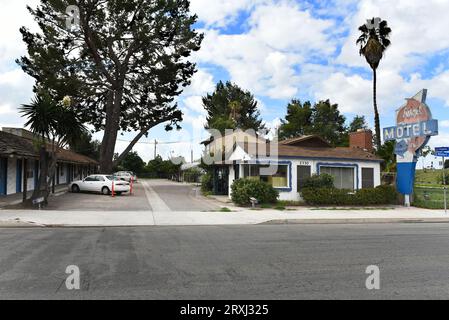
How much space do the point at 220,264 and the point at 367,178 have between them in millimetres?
18783

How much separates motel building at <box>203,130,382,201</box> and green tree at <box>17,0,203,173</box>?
56.7ft

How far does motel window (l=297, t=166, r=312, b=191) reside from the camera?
2262cm

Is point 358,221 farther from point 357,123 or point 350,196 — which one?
point 357,123

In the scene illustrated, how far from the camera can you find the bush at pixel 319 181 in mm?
22203

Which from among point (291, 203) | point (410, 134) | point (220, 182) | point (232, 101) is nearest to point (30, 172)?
point (220, 182)

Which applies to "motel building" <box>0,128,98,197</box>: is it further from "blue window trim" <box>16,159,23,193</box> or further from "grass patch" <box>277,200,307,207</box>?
"grass patch" <box>277,200,307,207</box>

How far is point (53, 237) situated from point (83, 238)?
0.84m

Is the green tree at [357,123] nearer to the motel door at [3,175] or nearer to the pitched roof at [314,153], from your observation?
the pitched roof at [314,153]

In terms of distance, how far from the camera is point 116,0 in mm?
34500

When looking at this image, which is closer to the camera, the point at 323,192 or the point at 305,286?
the point at 305,286

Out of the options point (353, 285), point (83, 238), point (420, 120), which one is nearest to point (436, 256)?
point (353, 285)

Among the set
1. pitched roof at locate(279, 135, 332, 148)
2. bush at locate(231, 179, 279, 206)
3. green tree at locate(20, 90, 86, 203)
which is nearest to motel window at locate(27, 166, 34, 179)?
green tree at locate(20, 90, 86, 203)

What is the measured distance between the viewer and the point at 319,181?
22.2 metres
